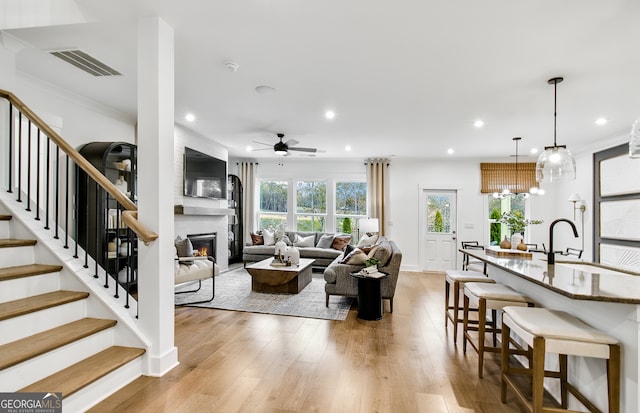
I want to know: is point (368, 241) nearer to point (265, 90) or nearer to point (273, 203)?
point (273, 203)

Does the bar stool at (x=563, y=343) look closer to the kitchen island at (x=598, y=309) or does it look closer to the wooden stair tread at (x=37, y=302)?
the kitchen island at (x=598, y=309)

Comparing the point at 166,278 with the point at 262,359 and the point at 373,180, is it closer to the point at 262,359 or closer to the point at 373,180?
the point at 262,359

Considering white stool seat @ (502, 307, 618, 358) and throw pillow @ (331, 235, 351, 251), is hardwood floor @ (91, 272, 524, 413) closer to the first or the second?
white stool seat @ (502, 307, 618, 358)

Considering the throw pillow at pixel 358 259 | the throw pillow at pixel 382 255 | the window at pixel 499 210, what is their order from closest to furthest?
the throw pillow at pixel 382 255 → the throw pillow at pixel 358 259 → the window at pixel 499 210

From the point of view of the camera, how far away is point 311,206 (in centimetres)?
838

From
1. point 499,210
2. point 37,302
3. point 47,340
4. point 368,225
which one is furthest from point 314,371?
point 499,210

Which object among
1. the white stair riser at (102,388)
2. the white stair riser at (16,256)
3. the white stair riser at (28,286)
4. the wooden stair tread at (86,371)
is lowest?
the white stair riser at (102,388)

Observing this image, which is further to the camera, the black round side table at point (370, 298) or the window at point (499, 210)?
the window at point (499, 210)

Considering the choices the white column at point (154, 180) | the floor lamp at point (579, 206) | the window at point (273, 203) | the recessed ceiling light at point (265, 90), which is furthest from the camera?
the window at point (273, 203)

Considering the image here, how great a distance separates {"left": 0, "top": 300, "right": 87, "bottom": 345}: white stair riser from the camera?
201 cm

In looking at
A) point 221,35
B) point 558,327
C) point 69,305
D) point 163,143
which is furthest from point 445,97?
point 69,305

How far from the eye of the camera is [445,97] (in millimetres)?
3832

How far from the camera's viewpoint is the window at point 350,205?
8.12 m

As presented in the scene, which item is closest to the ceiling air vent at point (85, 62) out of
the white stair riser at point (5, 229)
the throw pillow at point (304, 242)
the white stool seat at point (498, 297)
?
the white stair riser at point (5, 229)
